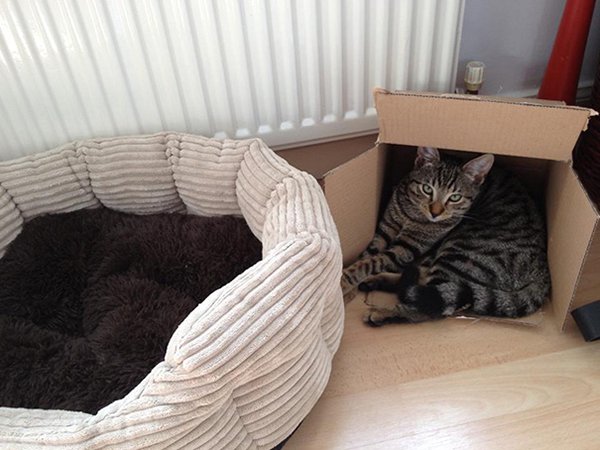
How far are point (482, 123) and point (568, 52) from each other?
14.6 inches

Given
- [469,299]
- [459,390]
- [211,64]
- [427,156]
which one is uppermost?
[211,64]

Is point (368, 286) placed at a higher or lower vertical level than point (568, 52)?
lower

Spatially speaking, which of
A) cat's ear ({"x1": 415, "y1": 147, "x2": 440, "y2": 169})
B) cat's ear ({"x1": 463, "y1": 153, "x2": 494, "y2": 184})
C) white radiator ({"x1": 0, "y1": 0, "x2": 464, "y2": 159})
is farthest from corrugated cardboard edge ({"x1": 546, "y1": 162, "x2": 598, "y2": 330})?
white radiator ({"x1": 0, "y1": 0, "x2": 464, "y2": 159})

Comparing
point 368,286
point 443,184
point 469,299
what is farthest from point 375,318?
point 443,184

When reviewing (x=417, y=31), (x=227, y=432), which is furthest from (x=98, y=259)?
(x=417, y=31)

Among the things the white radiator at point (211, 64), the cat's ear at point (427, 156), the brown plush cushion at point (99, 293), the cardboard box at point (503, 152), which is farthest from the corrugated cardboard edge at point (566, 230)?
the brown plush cushion at point (99, 293)

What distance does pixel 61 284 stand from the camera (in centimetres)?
114

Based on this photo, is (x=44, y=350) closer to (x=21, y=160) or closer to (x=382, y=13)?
(x=21, y=160)

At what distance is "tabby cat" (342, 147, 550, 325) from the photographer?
1.11 m

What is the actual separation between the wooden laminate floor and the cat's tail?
0.14ft

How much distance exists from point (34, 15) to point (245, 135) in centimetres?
50

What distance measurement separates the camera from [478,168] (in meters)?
1.18

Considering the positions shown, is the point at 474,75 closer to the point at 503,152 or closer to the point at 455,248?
the point at 503,152

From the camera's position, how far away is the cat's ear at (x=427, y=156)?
1175mm
